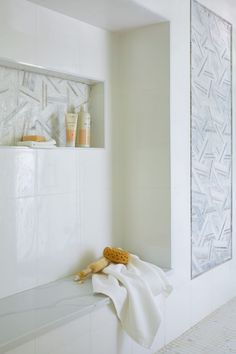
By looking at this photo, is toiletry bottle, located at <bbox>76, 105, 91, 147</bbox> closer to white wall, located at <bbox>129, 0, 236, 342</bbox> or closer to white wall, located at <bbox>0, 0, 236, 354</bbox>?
white wall, located at <bbox>0, 0, 236, 354</bbox>

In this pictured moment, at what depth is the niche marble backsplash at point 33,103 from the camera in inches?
72.3

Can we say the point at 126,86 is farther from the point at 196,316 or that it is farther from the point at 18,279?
the point at 196,316

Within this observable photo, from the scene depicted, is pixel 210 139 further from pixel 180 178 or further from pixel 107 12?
pixel 107 12

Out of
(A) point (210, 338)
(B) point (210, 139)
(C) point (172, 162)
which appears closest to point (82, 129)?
(C) point (172, 162)

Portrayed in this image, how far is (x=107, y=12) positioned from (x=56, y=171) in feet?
2.64

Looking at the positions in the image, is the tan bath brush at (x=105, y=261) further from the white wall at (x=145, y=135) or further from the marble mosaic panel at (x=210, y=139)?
the marble mosaic panel at (x=210, y=139)

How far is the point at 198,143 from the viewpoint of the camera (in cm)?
241

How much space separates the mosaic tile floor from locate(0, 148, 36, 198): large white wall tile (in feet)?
3.34

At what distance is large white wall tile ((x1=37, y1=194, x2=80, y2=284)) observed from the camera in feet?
6.39

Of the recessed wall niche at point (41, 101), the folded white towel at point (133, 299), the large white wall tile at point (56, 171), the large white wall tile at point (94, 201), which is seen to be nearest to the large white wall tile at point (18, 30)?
the recessed wall niche at point (41, 101)

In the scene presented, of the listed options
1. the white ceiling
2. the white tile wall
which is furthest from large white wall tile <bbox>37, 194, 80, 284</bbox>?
the white ceiling

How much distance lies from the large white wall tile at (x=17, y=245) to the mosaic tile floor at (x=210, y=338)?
757mm

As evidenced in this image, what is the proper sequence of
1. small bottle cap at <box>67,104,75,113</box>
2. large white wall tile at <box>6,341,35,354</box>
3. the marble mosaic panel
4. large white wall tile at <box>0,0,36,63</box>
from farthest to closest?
1. the marble mosaic panel
2. small bottle cap at <box>67,104,75,113</box>
3. large white wall tile at <box>0,0,36,63</box>
4. large white wall tile at <box>6,341,35,354</box>

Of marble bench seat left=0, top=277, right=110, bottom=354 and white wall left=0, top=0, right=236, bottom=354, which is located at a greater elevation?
white wall left=0, top=0, right=236, bottom=354
